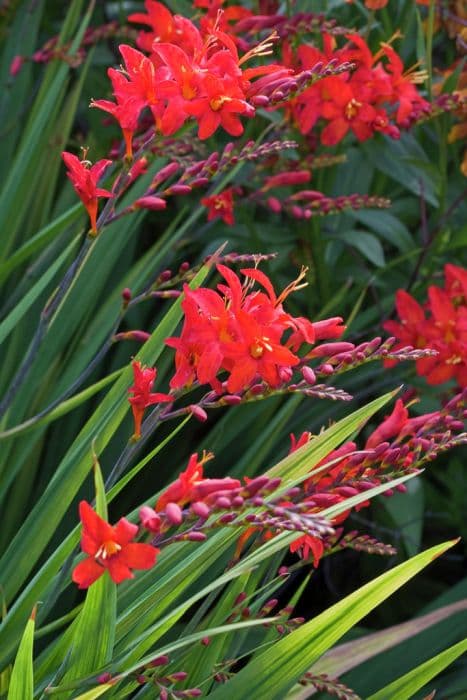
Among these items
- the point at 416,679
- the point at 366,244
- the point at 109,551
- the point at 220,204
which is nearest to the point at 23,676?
the point at 109,551

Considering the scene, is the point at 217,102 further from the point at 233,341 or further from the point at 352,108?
the point at 352,108

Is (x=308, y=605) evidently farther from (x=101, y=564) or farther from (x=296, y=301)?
(x=101, y=564)

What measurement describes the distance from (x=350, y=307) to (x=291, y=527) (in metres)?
1.17

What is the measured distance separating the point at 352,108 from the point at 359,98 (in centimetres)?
2

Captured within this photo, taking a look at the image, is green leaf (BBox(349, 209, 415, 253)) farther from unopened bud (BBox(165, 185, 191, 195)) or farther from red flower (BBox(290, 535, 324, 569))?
red flower (BBox(290, 535, 324, 569))

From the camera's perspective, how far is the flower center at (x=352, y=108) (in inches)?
60.5

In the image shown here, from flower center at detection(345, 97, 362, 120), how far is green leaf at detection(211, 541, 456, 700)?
2.74 feet

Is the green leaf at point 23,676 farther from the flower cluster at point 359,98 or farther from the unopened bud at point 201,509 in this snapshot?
the flower cluster at point 359,98

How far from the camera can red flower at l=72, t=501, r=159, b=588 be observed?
729mm

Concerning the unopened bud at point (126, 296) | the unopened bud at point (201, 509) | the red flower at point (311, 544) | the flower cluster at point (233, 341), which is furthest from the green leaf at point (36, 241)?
the unopened bud at point (201, 509)

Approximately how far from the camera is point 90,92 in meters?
2.09

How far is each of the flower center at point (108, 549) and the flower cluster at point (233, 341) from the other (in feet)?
0.64

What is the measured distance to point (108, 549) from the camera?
2.43 ft

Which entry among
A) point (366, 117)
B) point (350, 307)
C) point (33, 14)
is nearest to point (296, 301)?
point (350, 307)
